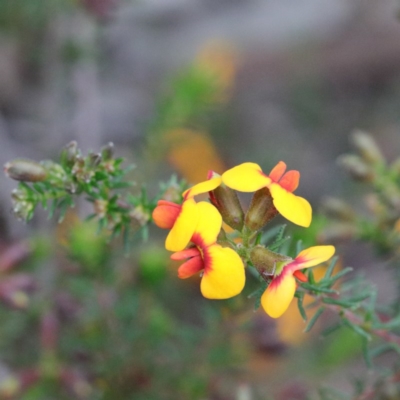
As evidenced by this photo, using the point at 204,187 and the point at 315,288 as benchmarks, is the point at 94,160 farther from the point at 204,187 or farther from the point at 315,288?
the point at 315,288

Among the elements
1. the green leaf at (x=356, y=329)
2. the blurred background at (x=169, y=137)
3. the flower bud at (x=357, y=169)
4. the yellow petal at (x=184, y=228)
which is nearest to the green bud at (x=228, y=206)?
the yellow petal at (x=184, y=228)

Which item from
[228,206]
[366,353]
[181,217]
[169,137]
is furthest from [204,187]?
[169,137]

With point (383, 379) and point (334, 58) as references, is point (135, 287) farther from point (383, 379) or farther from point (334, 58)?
point (334, 58)

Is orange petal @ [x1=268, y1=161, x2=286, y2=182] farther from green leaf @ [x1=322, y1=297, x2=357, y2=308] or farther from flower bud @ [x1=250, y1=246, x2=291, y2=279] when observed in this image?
→ green leaf @ [x1=322, y1=297, x2=357, y2=308]

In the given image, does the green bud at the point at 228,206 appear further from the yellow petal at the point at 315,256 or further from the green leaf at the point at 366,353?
the green leaf at the point at 366,353

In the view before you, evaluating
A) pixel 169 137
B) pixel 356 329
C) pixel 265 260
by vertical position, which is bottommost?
pixel 356 329

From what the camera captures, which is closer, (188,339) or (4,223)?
(188,339)

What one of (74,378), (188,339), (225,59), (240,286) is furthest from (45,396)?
(225,59)
